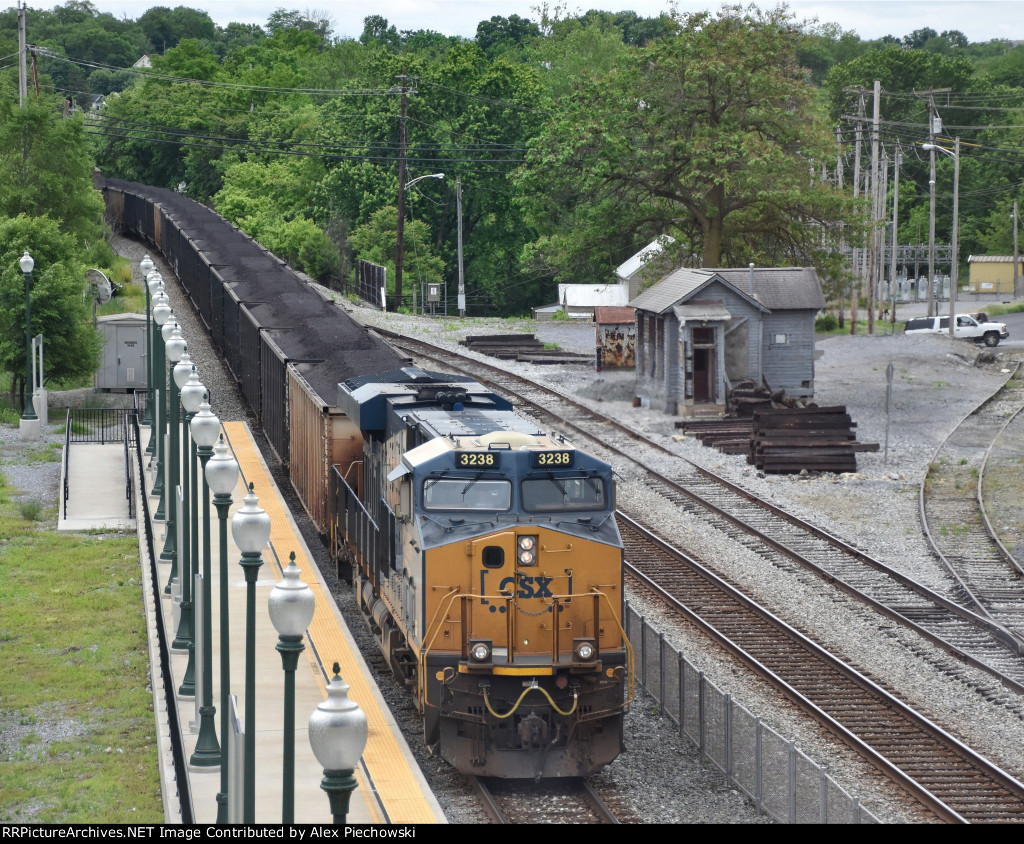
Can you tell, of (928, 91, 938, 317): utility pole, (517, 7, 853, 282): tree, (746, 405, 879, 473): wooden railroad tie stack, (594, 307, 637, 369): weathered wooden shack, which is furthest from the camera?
(928, 91, 938, 317): utility pole

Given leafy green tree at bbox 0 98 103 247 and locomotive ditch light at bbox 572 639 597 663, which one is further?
leafy green tree at bbox 0 98 103 247

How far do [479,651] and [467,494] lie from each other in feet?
5.93

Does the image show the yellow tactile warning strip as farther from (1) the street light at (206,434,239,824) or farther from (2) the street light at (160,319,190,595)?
(2) the street light at (160,319,190,595)

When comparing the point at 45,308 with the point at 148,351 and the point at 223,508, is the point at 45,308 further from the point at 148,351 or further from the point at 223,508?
the point at 223,508

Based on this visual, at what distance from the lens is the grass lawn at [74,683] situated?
1462 cm

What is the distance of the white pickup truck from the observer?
6203cm

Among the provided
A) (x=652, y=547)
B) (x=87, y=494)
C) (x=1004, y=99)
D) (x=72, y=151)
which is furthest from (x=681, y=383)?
(x=1004, y=99)

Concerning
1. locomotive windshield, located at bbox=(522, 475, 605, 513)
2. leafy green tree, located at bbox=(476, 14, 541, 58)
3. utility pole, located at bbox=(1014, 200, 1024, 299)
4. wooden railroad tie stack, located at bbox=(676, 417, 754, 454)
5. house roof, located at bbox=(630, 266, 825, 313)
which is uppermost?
leafy green tree, located at bbox=(476, 14, 541, 58)

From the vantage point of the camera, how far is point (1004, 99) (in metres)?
107

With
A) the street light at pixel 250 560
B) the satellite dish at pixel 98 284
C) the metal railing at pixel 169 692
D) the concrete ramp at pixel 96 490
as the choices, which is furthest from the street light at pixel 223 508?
the satellite dish at pixel 98 284

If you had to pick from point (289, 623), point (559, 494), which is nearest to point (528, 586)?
point (559, 494)

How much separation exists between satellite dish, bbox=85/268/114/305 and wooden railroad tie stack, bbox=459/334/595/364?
48.0ft

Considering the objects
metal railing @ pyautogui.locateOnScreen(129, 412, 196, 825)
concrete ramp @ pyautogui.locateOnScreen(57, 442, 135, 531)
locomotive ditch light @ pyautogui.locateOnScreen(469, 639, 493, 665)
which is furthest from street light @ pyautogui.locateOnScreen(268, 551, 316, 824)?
concrete ramp @ pyautogui.locateOnScreen(57, 442, 135, 531)

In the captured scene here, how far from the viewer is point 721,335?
40.6 meters
